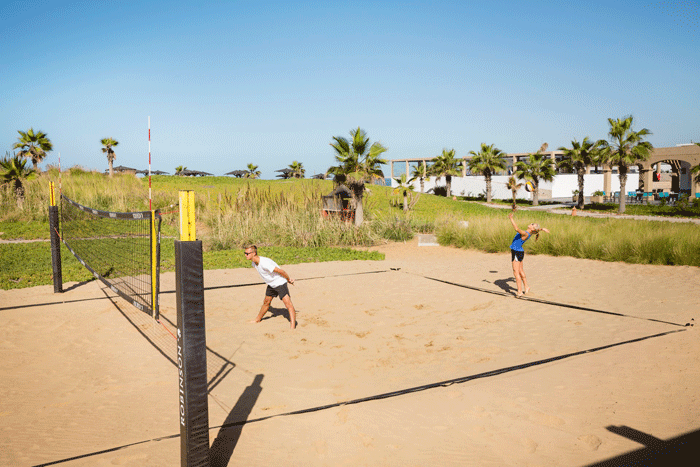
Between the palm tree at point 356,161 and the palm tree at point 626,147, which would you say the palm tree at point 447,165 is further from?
the palm tree at point 356,161

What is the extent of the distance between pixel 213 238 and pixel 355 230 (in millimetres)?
5163

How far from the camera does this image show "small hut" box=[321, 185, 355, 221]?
2005 centimetres

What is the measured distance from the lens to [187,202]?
308 centimetres

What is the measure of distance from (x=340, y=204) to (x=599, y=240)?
34.9 ft

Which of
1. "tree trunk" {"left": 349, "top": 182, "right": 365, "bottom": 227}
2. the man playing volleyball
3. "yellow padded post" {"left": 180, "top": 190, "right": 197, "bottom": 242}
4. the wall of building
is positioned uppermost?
the wall of building

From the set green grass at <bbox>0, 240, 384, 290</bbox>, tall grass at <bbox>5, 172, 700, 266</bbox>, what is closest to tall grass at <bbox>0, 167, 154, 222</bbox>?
tall grass at <bbox>5, 172, 700, 266</bbox>

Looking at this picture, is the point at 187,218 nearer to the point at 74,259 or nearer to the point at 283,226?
the point at 74,259

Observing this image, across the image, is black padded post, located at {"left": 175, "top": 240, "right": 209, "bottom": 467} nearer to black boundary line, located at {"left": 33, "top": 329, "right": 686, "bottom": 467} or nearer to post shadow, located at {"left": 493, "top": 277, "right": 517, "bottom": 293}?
black boundary line, located at {"left": 33, "top": 329, "right": 686, "bottom": 467}

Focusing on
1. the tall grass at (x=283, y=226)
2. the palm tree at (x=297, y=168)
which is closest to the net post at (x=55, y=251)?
the tall grass at (x=283, y=226)

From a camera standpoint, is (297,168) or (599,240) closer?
(599,240)

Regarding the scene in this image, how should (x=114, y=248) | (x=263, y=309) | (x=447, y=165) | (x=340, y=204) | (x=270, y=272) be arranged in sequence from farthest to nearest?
1. (x=447, y=165)
2. (x=340, y=204)
3. (x=114, y=248)
4. (x=263, y=309)
5. (x=270, y=272)

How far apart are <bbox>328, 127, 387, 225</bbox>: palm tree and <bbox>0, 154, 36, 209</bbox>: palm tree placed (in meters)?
13.5

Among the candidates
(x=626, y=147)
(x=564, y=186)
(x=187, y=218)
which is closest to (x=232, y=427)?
(x=187, y=218)

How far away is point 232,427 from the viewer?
13.1 ft
